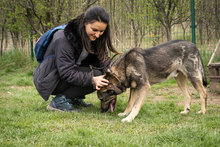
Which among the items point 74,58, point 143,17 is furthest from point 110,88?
point 143,17

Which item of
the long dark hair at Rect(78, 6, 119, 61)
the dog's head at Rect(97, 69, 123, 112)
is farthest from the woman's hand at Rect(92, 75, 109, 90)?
the long dark hair at Rect(78, 6, 119, 61)

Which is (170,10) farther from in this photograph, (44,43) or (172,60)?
(44,43)

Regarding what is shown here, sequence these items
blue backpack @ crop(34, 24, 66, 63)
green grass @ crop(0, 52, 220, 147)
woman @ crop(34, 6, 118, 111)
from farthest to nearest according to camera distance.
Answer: blue backpack @ crop(34, 24, 66, 63) < woman @ crop(34, 6, 118, 111) < green grass @ crop(0, 52, 220, 147)

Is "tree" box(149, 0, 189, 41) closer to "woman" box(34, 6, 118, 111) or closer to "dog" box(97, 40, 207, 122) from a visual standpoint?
"dog" box(97, 40, 207, 122)

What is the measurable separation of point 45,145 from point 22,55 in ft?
32.6

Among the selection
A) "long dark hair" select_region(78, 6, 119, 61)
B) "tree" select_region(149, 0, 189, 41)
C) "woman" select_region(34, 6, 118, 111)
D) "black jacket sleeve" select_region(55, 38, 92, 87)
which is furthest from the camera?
"tree" select_region(149, 0, 189, 41)

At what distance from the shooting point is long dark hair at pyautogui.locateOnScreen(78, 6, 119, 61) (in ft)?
11.1

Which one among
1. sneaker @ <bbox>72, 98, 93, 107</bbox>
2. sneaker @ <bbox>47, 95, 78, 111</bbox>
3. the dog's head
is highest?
the dog's head

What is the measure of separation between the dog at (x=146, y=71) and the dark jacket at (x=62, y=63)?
42 centimetres

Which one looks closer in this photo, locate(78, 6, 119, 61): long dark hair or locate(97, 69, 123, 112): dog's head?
locate(78, 6, 119, 61): long dark hair

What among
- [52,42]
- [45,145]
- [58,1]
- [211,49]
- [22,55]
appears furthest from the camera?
[22,55]

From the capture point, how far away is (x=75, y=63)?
4.02 m

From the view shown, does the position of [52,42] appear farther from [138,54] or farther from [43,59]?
[138,54]

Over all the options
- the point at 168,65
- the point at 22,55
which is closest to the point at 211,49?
the point at 168,65
